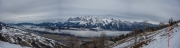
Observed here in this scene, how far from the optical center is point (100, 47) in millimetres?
75000

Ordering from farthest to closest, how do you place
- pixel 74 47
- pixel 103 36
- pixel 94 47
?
pixel 94 47 → pixel 103 36 → pixel 74 47

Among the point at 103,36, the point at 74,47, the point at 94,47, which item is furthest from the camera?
the point at 94,47

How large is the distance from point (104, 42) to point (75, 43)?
379 inches

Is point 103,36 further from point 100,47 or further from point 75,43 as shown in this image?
point 75,43

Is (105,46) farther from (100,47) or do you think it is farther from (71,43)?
(71,43)

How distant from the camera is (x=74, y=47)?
236 ft

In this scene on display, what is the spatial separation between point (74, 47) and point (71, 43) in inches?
59.7

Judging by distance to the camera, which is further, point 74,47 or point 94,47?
point 94,47

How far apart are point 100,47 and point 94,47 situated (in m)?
13.0

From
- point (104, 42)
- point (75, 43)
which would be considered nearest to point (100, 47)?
point (104, 42)

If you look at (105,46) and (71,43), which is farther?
(105,46)

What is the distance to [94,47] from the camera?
3460 inches

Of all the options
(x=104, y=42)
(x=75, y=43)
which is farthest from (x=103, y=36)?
(x=75, y=43)

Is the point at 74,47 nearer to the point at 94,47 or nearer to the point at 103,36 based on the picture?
the point at 103,36
